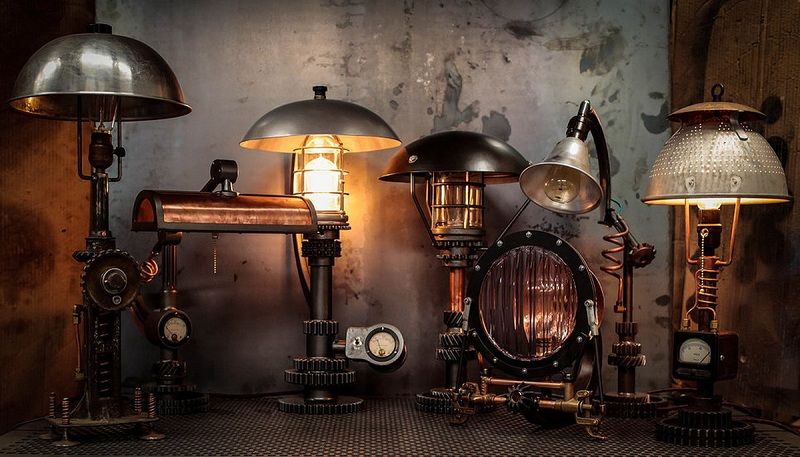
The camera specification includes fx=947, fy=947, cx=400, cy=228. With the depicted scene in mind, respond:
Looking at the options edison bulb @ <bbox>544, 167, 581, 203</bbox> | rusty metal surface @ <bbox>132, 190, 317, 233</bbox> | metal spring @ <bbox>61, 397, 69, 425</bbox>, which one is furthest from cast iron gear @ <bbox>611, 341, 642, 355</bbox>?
metal spring @ <bbox>61, 397, 69, 425</bbox>

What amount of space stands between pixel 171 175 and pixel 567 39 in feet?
6.48

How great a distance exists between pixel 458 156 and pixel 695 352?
46.6 inches

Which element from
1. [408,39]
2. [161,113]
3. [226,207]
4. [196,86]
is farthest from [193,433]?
[408,39]

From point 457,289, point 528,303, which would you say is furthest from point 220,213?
point 528,303

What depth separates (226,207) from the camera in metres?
3.71

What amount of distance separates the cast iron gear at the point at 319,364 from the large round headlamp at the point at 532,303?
70 cm

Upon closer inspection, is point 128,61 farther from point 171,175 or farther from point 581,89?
point 581,89

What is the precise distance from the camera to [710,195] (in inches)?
127

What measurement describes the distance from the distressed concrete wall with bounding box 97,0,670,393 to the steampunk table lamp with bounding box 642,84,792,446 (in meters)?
1.00

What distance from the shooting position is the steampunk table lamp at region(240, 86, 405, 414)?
3908 millimetres

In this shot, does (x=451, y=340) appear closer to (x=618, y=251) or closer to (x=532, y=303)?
(x=532, y=303)

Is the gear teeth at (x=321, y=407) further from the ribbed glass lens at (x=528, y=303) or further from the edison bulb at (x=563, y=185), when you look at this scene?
the edison bulb at (x=563, y=185)

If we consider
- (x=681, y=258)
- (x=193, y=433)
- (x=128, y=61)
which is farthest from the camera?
(x=681, y=258)

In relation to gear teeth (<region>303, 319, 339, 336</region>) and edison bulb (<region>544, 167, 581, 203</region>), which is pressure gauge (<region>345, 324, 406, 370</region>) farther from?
edison bulb (<region>544, 167, 581, 203</region>)
